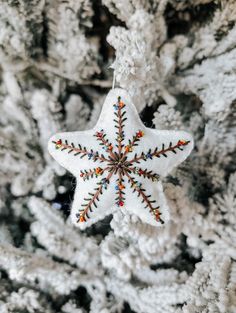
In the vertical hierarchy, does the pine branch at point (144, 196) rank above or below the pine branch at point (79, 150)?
below

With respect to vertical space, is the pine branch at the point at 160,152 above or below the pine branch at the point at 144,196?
above

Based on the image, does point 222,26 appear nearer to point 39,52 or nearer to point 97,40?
point 97,40

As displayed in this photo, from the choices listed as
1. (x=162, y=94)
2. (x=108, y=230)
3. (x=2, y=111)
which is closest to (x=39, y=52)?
(x=2, y=111)

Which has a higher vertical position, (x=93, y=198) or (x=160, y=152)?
(x=160, y=152)

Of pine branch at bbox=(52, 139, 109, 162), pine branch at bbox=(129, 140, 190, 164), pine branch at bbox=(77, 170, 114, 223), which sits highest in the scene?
pine branch at bbox=(129, 140, 190, 164)

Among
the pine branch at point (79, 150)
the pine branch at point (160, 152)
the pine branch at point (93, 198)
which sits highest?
the pine branch at point (160, 152)
